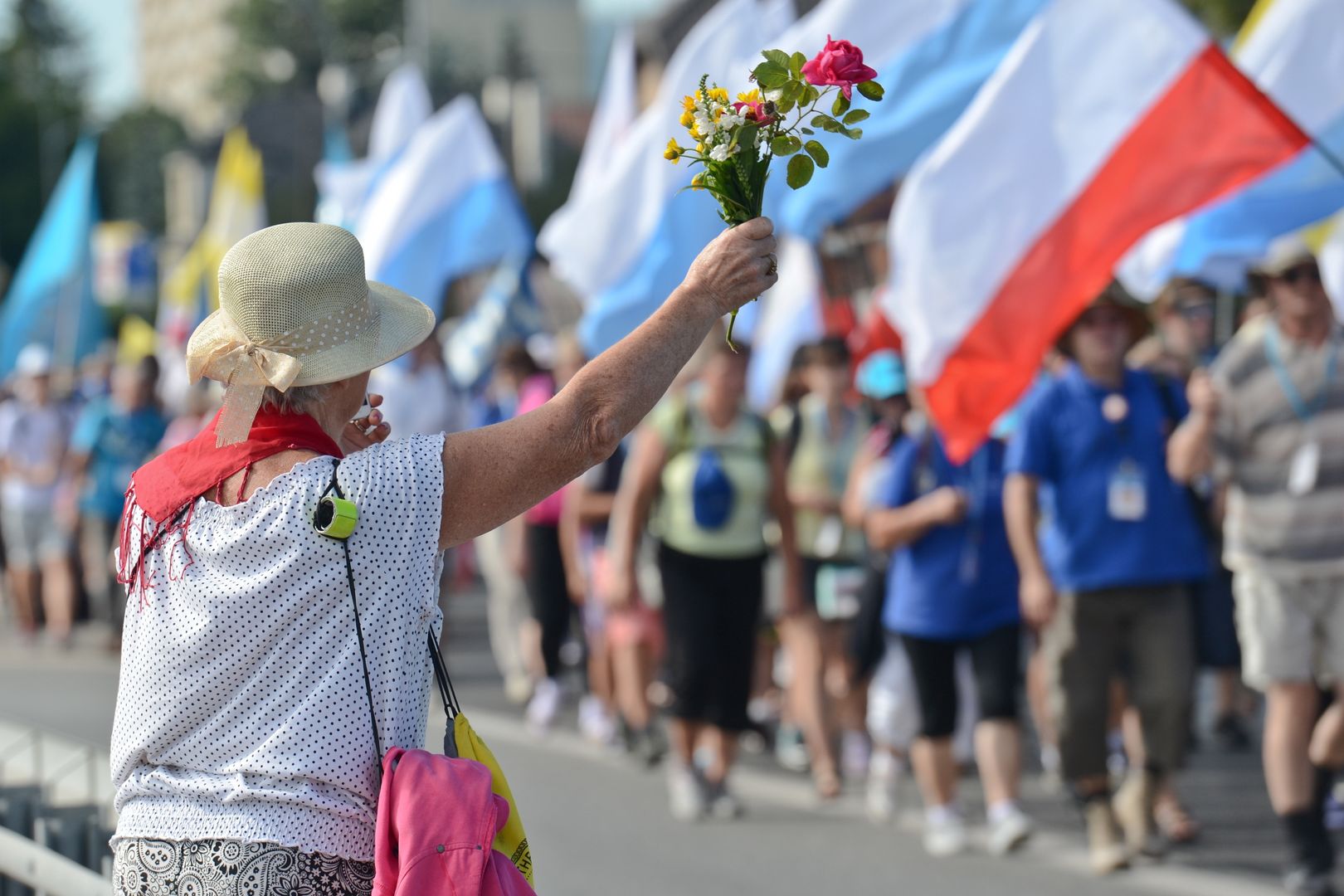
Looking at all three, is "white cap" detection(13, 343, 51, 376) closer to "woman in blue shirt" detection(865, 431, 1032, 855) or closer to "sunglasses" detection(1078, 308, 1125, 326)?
"woman in blue shirt" detection(865, 431, 1032, 855)

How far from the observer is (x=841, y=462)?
30.0 ft

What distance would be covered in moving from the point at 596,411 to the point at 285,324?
0.48 meters

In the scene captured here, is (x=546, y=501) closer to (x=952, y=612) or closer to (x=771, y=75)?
(x=952, y=612)

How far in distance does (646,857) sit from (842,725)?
2.12 metres

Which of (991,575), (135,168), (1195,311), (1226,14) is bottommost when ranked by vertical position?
(991,575)

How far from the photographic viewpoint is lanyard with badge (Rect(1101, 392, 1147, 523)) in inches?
275

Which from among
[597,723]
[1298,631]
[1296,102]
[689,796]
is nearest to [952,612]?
[1298,631]

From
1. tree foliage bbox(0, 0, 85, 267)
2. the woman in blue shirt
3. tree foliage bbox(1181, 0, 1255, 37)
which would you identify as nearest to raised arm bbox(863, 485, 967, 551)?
the woman in blue shirt

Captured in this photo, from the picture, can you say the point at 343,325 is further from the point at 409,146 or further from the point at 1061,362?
the point at 409,146

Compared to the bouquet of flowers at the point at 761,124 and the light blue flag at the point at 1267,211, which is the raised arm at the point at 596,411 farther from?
the light blue flag at the point at 1267,211

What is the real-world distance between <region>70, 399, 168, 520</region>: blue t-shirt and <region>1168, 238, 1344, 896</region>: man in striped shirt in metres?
8.41

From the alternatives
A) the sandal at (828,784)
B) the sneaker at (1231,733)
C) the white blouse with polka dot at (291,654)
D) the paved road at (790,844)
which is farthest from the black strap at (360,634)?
the sneaker at (1231,733)

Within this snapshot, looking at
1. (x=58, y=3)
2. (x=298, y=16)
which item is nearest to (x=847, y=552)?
(x=298, y=16)

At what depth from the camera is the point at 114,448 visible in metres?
13.2
